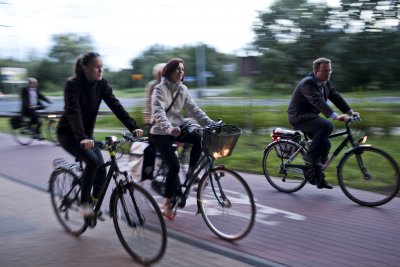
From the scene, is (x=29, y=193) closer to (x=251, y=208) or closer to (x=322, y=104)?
(x=251, y=208)

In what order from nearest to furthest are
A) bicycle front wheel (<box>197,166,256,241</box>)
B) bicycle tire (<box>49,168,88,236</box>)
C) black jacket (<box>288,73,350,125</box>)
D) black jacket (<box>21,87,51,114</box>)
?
1. bicycle front wheel (<box>197,166,256,241</box>)
2. bicycle tire (<box>49,168,88,236</box>)
3. black jacket (<box>288,73,350,125</box>)
4. black jacket (<box>21,87,51,114</box>)

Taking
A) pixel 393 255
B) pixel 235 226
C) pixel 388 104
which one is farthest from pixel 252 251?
pixel 388 104

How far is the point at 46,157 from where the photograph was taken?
954 centimetres

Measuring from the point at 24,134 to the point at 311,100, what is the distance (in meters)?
8.57

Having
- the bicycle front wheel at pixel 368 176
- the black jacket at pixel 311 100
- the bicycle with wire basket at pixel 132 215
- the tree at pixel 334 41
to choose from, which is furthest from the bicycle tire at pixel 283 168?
the tree at pixel 334 41

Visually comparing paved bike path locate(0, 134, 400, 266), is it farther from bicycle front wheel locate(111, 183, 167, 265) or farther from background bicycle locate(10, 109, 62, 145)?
background bicycle locate(10, 109, 62, 145)

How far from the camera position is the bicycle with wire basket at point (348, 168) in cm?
521

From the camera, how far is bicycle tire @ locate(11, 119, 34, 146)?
11469 millimetres

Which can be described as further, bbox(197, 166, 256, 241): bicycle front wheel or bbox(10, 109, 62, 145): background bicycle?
bbox(10, 109, 62, 145): background bicycle

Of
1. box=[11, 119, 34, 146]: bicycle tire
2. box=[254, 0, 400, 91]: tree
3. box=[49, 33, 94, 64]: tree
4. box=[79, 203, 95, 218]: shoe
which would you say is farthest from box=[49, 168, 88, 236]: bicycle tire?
box=[49, 33, 94, 64]: tree

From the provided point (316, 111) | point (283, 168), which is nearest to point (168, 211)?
point (283, 168)

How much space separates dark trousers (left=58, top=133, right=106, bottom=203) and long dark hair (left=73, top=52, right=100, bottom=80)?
1.89ft

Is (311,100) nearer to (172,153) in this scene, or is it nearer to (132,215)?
(172,153)

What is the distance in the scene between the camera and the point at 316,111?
572cm
